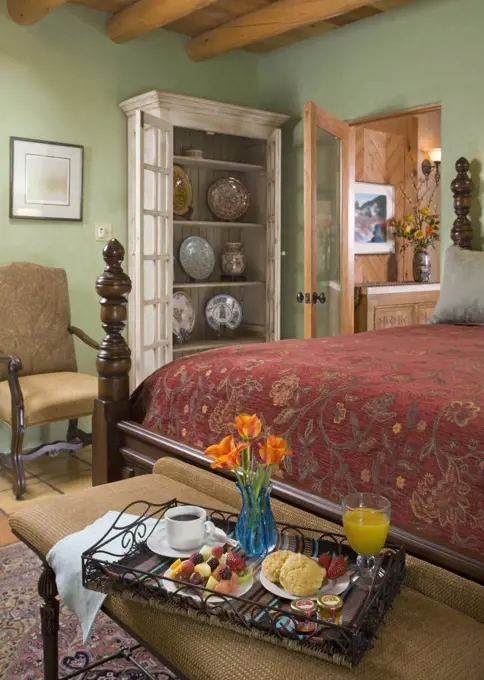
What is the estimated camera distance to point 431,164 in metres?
6.03

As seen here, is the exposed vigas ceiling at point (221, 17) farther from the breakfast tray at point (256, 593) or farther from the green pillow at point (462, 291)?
the breakfast tray at point (256, 593)

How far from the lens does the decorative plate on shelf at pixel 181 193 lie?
4.35 m

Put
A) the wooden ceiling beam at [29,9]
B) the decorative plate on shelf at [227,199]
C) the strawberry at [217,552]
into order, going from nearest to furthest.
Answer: the strawberry at [217,552] → the wooden ceiling beam at [29,9] → the decorative plate on shelf at [227,199]

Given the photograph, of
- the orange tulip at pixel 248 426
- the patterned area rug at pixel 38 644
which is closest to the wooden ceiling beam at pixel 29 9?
the patterned area rug at pixel 38 644

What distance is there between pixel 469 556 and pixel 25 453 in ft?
8.43

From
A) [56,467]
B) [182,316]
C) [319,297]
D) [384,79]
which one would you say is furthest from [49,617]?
[384,79]

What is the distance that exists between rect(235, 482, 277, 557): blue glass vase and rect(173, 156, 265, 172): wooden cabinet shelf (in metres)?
3.14

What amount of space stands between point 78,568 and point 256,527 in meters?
0.37

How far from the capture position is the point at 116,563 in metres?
1.31

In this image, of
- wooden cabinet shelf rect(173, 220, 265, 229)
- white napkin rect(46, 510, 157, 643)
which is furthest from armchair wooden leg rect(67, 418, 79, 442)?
white napkin rect(46, 510, 157, 643)

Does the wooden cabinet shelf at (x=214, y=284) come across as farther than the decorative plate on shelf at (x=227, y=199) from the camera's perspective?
No

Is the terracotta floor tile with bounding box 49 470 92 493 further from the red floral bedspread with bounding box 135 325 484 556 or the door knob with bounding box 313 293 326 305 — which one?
the door knob with bounding box 313 293 326 305

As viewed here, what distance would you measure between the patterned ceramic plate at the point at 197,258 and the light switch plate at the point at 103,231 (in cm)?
54

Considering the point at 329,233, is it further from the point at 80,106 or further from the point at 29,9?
the point at 29,9
